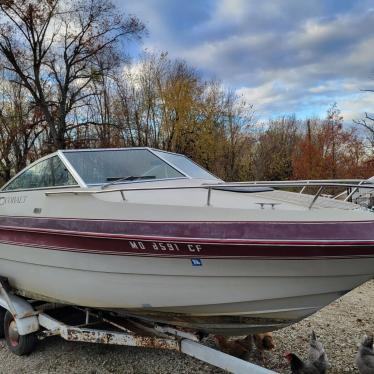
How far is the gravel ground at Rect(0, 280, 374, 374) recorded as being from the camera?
4.24 metres

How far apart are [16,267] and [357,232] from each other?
3.33 metres

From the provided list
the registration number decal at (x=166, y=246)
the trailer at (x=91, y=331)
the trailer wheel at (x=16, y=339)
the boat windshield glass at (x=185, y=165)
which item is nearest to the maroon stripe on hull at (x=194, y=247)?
the registration number decal at (x=166, y=246)

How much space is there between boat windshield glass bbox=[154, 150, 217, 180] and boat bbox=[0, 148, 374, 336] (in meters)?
0.40

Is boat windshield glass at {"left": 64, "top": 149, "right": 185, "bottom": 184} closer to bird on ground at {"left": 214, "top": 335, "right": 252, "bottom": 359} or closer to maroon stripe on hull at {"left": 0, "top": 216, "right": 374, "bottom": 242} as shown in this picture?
maroon stripe on hull at {"left": 0, "top": 216, "right": 374, "bottom": 242}

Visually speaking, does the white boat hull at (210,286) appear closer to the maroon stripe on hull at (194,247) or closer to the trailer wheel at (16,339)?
the maroon stripe on hull at (194,247)

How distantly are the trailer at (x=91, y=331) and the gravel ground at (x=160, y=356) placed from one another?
0.75 ft

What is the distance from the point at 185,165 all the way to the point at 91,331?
6.52ft

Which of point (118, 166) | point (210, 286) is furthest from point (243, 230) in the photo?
point (118, 166)

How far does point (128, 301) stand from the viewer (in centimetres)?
355

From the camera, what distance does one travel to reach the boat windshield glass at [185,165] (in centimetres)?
479

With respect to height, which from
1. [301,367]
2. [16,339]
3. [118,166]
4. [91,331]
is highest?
[118,166]

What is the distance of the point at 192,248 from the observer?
3031 millimetres

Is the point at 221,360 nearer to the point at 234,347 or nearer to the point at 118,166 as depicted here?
the point at 234,347

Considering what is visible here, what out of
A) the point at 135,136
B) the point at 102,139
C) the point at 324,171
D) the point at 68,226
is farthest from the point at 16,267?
the point at 324,171
